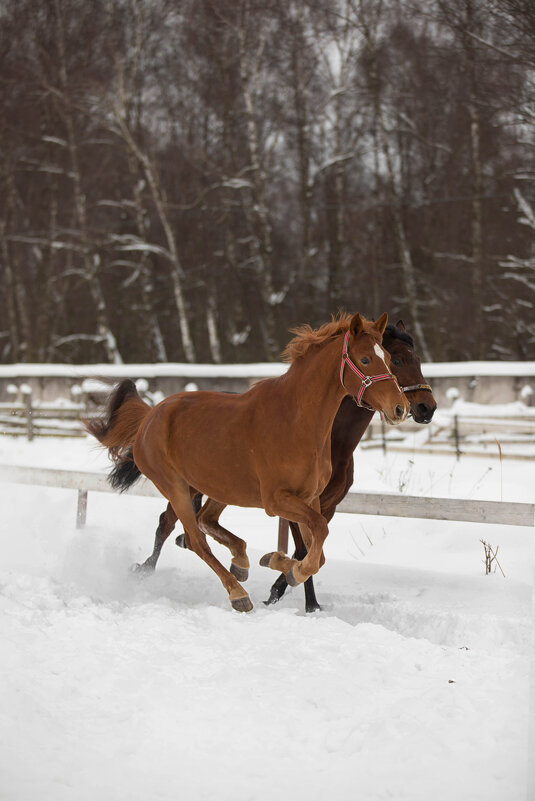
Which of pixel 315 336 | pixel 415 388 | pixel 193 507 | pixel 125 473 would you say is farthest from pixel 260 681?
pixel 125 473

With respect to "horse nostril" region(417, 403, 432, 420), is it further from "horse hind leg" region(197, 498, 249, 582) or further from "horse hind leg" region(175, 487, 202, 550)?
"horse hind leg" region(175, 487, 202, 550)

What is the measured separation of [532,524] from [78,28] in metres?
18.4

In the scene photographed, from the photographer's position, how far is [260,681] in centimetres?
364

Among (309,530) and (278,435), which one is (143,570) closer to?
(309,530)

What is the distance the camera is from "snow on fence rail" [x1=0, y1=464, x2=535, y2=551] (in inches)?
194

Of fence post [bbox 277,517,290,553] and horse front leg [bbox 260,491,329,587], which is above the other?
horse front leg [bbox 260,491,329,587]

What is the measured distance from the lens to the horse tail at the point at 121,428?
18.4 feet

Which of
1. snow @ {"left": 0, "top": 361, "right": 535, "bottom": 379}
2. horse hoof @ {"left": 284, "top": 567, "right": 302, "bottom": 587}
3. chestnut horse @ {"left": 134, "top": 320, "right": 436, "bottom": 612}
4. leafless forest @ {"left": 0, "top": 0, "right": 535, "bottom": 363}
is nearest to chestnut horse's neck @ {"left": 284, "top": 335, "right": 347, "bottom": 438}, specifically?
chestnut horse @ {"left": 134, "top": 320, "right": 436, "bottom": 612}

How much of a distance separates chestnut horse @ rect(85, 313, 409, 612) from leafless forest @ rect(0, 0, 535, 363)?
10336 millimetres

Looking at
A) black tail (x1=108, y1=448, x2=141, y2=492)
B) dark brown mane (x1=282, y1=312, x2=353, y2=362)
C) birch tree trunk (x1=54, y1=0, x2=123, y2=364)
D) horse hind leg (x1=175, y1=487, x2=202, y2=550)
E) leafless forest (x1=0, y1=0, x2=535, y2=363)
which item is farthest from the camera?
birch tree trunk (x1=54, y1=0, x2=123, y2=364)

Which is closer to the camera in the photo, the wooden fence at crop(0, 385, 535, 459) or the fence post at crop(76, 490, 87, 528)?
the fence post at crop(76, 490, 87, 528)

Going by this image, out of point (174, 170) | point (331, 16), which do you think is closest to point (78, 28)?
point (174, 170)

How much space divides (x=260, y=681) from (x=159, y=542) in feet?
6.92

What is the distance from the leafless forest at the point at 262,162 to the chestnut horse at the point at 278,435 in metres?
10.3
